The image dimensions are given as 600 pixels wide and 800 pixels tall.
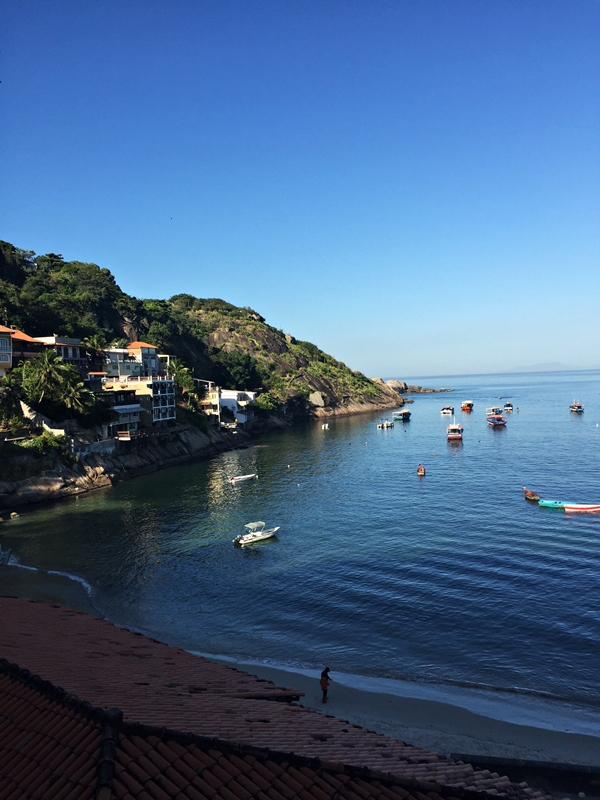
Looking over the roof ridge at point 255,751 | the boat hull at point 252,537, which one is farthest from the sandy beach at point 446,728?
the boat hull at point 252,537

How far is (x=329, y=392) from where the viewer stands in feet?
571

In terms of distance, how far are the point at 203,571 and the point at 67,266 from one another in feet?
369

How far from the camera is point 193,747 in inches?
290

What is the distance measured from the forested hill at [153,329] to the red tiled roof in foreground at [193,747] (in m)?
89.2

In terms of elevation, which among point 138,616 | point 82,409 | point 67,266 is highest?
point 67,266

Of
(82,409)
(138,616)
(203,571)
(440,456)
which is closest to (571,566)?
(203,571)

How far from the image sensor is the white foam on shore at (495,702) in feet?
70.6

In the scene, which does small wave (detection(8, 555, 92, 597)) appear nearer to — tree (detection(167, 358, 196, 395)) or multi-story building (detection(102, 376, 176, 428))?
multi-story building (detection(102, 376, 176, 428))

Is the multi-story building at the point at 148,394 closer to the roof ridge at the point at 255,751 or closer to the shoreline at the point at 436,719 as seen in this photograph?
the shoreline at the point at 436,719

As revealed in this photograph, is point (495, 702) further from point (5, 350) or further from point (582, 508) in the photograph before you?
point (5, 350)

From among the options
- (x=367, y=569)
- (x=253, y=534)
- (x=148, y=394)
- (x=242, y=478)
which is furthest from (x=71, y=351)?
(x=367, y=569)

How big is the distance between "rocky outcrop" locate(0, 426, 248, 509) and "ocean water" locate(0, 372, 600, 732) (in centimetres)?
297

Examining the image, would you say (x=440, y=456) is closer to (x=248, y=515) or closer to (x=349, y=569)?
(x=248, y=515)

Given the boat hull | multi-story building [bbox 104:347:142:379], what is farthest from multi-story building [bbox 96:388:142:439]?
the boat hull
